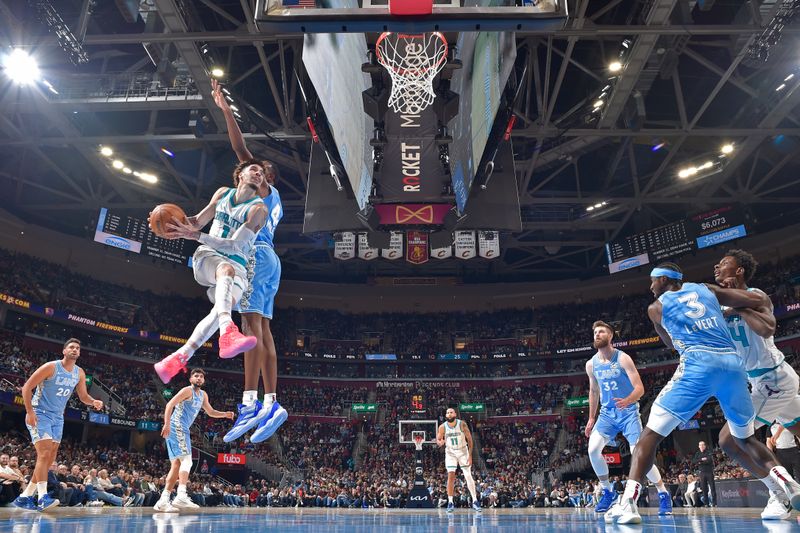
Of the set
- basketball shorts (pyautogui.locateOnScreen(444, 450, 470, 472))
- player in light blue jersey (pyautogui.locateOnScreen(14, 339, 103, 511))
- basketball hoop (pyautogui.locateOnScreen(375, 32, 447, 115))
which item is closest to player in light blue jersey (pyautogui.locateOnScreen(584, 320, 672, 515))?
basketball shorts (pyautogui.locateOnScreen(444, 450, 470, 472))

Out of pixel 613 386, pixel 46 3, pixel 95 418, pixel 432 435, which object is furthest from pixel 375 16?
pixel 432 435

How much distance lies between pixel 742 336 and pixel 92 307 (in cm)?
3182

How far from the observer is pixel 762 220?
30.1 m

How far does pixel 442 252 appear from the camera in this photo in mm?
18516

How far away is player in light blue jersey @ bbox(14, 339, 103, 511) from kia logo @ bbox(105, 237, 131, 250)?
1642cm

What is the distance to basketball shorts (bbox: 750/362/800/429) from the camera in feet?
17.7

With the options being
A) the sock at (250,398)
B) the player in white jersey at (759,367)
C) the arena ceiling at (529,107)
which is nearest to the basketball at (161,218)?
the sock at (250,398)

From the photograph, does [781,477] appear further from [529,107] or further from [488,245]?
[529,107]

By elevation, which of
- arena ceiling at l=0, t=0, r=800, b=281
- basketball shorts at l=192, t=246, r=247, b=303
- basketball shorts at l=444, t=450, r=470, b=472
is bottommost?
basketball shorts at l=444, t=450, r=470, b=472

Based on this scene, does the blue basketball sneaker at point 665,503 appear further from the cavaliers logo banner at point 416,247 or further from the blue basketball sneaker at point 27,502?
the cavaliers logo banner at point 416,247

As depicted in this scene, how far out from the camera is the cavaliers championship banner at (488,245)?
18266 mm

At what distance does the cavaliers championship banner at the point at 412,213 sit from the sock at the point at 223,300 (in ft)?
36.1

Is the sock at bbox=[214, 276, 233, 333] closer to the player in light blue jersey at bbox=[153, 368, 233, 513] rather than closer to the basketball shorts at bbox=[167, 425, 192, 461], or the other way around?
the player in light blue jersey at bbox=[153, 368, 233, 513]

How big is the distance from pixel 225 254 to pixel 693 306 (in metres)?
3.90
